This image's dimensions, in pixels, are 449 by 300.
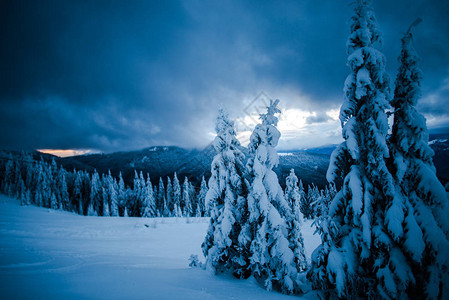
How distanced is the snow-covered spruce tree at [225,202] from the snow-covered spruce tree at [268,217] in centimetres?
100

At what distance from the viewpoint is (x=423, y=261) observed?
20.2 ft

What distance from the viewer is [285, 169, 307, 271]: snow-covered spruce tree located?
15.9 metres

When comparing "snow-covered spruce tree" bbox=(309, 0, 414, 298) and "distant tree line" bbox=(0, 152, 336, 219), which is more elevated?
"snow-covered spruce tree" bbox=(309, 0, 414, 298)

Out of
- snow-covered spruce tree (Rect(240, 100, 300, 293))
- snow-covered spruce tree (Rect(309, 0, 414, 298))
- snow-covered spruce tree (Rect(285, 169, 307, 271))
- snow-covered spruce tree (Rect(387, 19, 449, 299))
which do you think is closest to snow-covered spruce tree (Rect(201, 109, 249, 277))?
snow-covered spruce tree (Rect(240, 100, 300, 293))

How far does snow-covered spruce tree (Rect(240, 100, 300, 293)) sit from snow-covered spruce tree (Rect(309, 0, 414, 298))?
93.4 inches

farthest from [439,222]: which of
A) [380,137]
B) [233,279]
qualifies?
[233,279]

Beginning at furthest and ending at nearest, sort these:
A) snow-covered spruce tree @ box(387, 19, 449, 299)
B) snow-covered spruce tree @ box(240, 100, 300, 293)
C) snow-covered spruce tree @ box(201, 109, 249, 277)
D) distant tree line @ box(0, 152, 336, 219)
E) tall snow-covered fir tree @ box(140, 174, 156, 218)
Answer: distant tree line @ box(0, 152, 336, 219), tall snow-covered fir tree @ box(140, 174, 156, 218), snow-covered spruce tree @ box(201, 109, 249, 277), snow-covered spruce tree @ box(240, 100, 300, 293), snow-covered spruce tree @ box(387, 19, 449, 299)

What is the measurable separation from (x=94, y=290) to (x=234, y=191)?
8.03m

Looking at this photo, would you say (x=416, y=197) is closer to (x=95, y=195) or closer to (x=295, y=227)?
(x=295, y=227)

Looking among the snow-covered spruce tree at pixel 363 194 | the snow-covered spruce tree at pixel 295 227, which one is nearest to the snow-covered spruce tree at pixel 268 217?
the snow-covered spruce tree at pixel 363 194

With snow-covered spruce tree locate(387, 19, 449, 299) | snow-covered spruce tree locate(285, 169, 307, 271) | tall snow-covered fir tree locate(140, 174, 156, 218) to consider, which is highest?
snow-covered spruce tree locate(387, 19, 449, 299)

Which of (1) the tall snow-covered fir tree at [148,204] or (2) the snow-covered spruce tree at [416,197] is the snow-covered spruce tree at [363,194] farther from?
(1) the tall snow-covered fir tree at [148,204]

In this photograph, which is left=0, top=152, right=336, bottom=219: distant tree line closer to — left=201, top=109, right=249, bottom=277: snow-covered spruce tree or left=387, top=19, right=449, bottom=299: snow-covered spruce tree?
left=201, top=109, right=249, bottom=277: snow-covered spruce tree

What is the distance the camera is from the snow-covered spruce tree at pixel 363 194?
648cm
